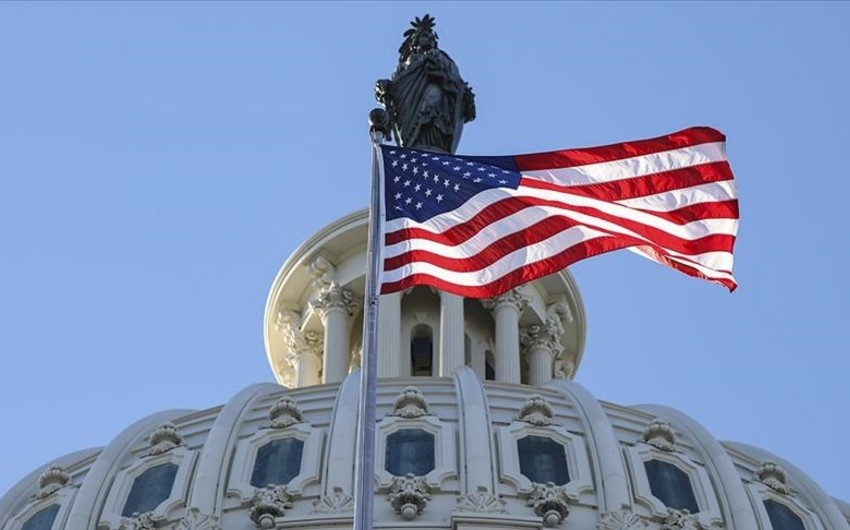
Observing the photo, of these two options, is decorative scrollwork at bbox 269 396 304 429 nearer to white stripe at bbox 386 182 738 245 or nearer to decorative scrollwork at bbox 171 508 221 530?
decorative scrollwork at bbox 171 508 221 530

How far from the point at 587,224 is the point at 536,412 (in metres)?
13.0

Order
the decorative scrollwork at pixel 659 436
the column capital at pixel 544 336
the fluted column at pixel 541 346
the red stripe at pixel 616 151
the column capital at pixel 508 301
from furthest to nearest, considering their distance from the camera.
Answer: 1. the column capital at pixel 544 336
2. the fluted column at pixel 541 346
3. the column capital at pixel 508 301
4. the decorative scrollwork at pixel 659 436
5. the red stripe at pixel 616 151

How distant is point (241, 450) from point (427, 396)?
12.3 ft

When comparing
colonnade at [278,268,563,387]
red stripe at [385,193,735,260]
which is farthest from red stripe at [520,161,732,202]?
colonnade at [278,268,563,387]

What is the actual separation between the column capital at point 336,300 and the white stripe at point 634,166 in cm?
2253

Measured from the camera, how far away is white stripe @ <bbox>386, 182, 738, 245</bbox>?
99.3 feet

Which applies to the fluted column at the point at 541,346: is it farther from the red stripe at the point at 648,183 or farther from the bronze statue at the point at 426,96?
the red stripe at the point at 648,183

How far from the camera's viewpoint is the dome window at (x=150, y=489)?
41.5 metres

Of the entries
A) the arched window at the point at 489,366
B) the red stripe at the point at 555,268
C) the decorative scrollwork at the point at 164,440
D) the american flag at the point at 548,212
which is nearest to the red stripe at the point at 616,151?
the american flag at the point at 548,212

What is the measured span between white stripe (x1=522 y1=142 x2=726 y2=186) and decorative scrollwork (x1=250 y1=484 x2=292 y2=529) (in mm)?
10813

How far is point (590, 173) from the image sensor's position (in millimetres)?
31219

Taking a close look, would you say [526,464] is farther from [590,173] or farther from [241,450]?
[590,173]

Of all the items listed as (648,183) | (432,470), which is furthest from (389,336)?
(648,183)

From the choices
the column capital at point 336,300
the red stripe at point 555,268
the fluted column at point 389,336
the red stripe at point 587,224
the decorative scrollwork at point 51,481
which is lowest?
the red stripe at point 555,268
